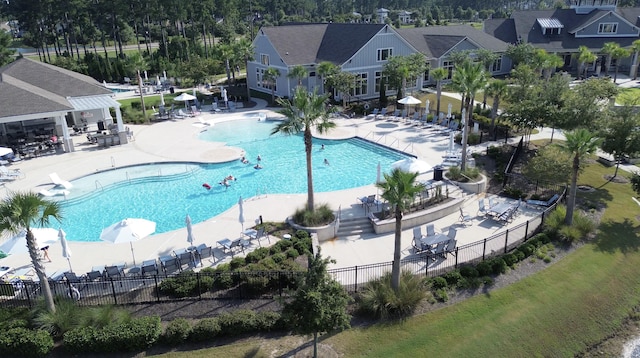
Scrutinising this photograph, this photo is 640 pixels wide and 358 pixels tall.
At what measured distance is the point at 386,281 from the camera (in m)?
16.3

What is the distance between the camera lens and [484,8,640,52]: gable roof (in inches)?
2382

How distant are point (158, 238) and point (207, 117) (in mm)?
25280

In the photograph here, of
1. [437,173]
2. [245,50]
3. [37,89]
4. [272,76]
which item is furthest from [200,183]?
[245,50]

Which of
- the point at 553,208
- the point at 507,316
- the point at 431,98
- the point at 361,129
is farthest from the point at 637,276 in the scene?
the point at 431,98

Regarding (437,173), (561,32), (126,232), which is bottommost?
(437,173)

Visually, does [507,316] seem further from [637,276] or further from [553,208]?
[553,208]

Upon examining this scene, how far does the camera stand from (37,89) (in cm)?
3716

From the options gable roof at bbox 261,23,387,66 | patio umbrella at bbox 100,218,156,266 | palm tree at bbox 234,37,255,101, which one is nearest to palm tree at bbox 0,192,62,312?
patio umbrella at bbox 100,218,156,266

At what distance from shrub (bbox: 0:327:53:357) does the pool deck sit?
444 centimetres

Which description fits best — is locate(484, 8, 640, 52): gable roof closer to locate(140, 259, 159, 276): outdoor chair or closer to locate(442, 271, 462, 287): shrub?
locate(442, 271, 462, 287): shrub

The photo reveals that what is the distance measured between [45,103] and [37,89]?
5.62 m

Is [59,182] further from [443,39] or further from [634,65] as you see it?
[634,65]

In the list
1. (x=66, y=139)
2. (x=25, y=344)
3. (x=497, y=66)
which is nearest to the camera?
(x=25, y=344)

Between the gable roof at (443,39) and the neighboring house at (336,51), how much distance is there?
5.48m
